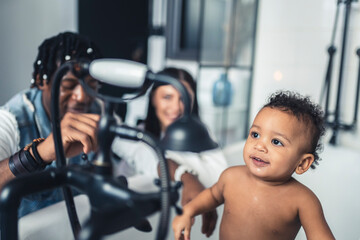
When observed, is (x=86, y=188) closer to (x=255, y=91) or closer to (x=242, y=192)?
(x=242, y=192)

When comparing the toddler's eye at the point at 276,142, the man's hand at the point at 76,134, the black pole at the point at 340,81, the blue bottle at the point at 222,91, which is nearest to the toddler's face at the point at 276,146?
the toddler's eye at the point at 276,142

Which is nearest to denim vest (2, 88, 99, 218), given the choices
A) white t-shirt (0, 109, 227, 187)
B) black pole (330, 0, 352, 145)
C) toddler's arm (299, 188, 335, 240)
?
white t-shirt (0, 109, 227, 187)

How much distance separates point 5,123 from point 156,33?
5.79 ft

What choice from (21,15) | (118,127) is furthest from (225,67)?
(118,127)

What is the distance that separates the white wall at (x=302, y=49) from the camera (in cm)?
164

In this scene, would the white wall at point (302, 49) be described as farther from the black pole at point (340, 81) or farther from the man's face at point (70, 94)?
the man's face at point (70, 94)

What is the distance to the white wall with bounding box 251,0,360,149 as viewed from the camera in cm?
164

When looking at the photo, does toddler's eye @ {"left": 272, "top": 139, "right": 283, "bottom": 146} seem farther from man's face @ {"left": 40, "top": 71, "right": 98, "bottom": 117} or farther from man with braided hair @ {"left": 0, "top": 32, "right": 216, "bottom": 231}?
man's face @ {"left": 40, "top": 71, "right": 98, "bottom": 117}

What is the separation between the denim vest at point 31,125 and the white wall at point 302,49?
1.30 m

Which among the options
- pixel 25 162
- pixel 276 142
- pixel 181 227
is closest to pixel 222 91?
pixel 276 142

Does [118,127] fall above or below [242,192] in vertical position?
above

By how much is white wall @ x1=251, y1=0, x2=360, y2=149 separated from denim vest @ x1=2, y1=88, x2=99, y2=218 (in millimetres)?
1302

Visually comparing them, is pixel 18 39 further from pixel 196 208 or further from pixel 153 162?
pixel 196 208

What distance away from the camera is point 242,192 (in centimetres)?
80
